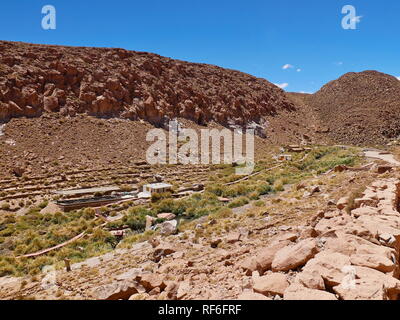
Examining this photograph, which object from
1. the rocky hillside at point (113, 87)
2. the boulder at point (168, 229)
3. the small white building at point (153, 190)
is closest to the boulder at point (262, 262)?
the boulder at point (168, 229)

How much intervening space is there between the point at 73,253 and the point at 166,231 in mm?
3741

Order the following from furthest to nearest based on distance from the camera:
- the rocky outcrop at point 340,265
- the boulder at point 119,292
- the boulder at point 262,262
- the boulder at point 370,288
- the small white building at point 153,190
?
the small white building at point 153,190
the boulder at point 119,292
the boulder at point 262,262
the rocky outcrop at point 340,265
the boulder at point 370,288

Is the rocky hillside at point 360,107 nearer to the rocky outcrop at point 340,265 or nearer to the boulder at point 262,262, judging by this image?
the rocky outcrop at point 340,265

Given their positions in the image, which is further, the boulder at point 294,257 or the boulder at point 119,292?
the boulder at point 119,292

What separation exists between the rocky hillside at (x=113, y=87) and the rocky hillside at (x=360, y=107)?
17067 mm

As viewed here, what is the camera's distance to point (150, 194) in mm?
21578

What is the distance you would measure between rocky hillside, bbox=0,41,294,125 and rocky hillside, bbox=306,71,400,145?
1707 cm

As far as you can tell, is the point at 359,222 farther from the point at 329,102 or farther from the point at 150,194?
the point at 329,102

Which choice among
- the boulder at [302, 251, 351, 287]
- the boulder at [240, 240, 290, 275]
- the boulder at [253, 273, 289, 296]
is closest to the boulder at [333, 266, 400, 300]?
the boulder at [302, 251, 351, 287]

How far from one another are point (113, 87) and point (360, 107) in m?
55.4

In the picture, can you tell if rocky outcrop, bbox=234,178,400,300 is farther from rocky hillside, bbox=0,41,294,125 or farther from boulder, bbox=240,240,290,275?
rocky hillside, bbox=0,41,294,125

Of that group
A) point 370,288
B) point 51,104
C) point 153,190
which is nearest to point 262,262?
point 370,288

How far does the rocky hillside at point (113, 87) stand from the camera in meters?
35.0

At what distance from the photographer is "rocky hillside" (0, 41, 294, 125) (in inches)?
1379
